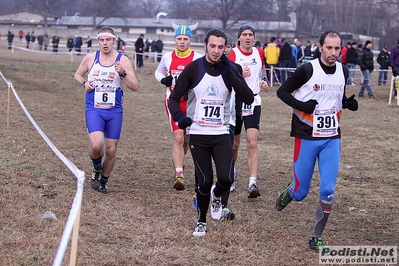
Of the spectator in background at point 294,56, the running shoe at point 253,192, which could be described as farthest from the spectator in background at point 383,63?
the running shoe at point 253,192

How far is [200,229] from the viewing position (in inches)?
261

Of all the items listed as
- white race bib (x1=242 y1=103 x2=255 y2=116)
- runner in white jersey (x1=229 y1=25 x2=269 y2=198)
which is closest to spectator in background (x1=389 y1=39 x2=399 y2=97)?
runner in white jersey (x1=229 y1=25 x2=269 y2=198)

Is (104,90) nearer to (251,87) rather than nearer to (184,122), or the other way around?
(251,87)

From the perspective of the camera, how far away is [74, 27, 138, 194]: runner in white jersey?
821 centimetres

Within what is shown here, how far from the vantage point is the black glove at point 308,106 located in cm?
626

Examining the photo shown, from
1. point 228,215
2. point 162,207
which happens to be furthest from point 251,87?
point 228,215

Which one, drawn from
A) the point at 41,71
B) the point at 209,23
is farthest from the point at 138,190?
the point at 209,23

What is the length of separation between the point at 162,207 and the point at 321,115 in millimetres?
2497

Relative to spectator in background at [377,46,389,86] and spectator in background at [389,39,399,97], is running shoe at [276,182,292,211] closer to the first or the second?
spectator in background at [389,39,399,97]

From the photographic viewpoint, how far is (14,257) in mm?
5602

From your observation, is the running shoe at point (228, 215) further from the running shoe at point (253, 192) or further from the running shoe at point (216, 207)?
the running shoe at point (253, 192)

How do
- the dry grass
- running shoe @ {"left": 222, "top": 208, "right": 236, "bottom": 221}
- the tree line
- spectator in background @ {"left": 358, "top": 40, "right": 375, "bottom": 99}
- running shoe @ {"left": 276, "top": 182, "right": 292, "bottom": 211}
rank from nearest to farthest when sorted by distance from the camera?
the dry grass, running shoe @ {"left": 276, "top": 182, "right": 292, "bottom": 211}, running shoe @ {"left": 222, "top": 208, "right": 236, "bottom": 221}, spectator in background @ {"left": 358, "top": 40, "right": 375, "bottom": 99}, the tree line

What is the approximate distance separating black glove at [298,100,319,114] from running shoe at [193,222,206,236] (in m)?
1.55

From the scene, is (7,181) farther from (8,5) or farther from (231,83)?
(8,5)
